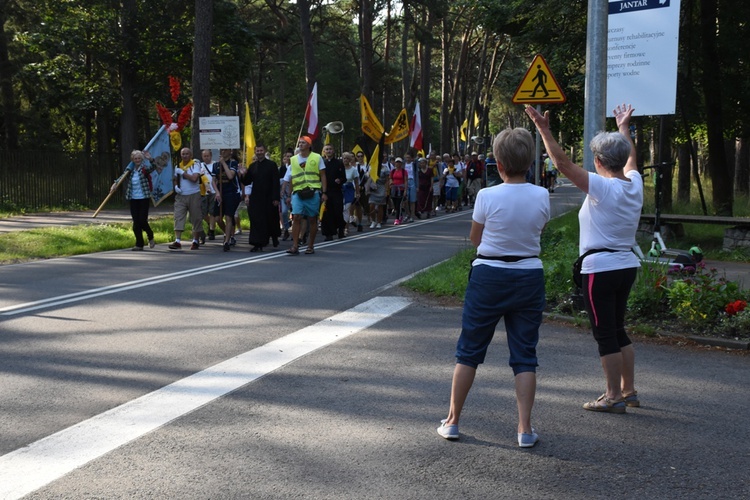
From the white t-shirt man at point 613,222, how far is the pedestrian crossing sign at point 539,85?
6.01m

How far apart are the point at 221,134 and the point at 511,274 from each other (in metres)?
15.6

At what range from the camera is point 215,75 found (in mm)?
36938

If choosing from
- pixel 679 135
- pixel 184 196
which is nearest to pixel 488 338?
pixel 184 196

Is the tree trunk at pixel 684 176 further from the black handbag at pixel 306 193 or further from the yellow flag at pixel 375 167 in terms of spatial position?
the black handbag at pixel 306 193

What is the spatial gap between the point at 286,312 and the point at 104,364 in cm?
269

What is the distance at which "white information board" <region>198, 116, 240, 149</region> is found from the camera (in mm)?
19656

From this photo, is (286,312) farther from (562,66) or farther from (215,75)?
(215,75)

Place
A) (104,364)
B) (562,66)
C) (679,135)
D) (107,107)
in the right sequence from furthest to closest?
(107,107) < (679,135) < (562,66) < (104,364)

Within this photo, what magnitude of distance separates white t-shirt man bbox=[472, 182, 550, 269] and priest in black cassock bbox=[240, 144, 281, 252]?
11.3 m

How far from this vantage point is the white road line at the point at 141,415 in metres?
4.41

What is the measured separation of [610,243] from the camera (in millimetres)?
5492

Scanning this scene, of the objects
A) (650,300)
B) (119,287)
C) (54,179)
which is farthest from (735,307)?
(54,179)

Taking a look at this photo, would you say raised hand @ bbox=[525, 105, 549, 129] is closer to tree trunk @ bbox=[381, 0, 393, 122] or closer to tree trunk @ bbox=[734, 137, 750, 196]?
tree trunk @ bbox=[734, 137, 750, 196]

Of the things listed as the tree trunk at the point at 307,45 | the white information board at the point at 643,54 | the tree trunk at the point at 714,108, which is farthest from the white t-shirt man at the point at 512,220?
the tree trunk at the point at 307,45
